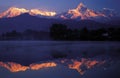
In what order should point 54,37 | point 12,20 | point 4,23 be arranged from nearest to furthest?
point 54,37
point 4,23
point 12,20

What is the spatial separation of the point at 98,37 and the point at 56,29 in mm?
11373

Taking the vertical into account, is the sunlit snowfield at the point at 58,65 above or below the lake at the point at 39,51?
above

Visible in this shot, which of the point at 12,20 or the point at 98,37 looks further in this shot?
the point at 12,20

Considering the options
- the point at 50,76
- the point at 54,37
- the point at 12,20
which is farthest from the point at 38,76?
the point at 12,20

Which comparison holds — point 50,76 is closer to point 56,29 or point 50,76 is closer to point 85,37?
point 85,37

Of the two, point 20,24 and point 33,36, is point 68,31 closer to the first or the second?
point 33,36

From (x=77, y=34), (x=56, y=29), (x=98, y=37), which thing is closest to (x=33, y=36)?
(x=56, y=29)

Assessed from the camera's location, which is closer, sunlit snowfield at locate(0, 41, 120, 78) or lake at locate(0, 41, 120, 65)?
sunlit snowfield at locate(0, 41, 120, 78)

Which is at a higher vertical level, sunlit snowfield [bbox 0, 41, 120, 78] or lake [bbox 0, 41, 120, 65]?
sunlit snowfield [bbox 0, 41, 120, 78]

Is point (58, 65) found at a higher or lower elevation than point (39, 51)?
higher

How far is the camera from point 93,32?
49969 millimetres

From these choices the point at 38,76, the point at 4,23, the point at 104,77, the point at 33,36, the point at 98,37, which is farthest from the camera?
the point at 4,23

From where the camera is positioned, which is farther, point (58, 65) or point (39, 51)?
point (39, 51)

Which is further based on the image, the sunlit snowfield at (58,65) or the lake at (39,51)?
the lake at (39,51)
